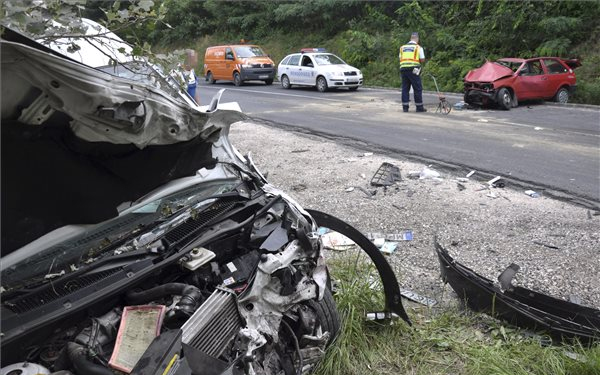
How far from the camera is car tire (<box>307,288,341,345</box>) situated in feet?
9.93

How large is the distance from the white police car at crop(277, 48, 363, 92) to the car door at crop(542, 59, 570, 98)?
6.81 meters

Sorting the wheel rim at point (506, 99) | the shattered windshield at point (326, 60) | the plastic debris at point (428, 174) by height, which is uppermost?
the shattered windshield at point (326, 60)

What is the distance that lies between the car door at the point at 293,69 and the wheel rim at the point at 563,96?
31.4 ft

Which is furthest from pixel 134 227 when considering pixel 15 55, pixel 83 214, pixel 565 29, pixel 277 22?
pixel 277 22

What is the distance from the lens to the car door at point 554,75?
14477 mm

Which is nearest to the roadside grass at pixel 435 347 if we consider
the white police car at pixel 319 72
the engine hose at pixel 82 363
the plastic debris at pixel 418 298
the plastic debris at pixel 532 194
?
the plastic debris at pixel 418 298

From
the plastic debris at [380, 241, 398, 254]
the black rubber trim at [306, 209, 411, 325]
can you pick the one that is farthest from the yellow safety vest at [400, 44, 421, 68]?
the black rubber trim at [306, 209, 411, 325]

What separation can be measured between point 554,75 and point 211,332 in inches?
585

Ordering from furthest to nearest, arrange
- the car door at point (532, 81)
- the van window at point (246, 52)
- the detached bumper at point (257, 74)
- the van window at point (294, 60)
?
the van window at point (246, 52) → the detached bumper at point (257, 74) → the van window at point (294, 60) → the car door at point (532, 81)

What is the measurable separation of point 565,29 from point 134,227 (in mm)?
17592

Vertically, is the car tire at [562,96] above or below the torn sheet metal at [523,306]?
above

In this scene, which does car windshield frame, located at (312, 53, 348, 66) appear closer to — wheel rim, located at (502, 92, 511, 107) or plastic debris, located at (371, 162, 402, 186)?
wheel rim, located at (502, 92, 511, 107)

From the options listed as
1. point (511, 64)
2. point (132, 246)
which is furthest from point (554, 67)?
point (132, 246)

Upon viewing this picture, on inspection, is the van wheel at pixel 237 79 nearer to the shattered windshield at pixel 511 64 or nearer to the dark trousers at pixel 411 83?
the dark trousers at pixel 411 83
